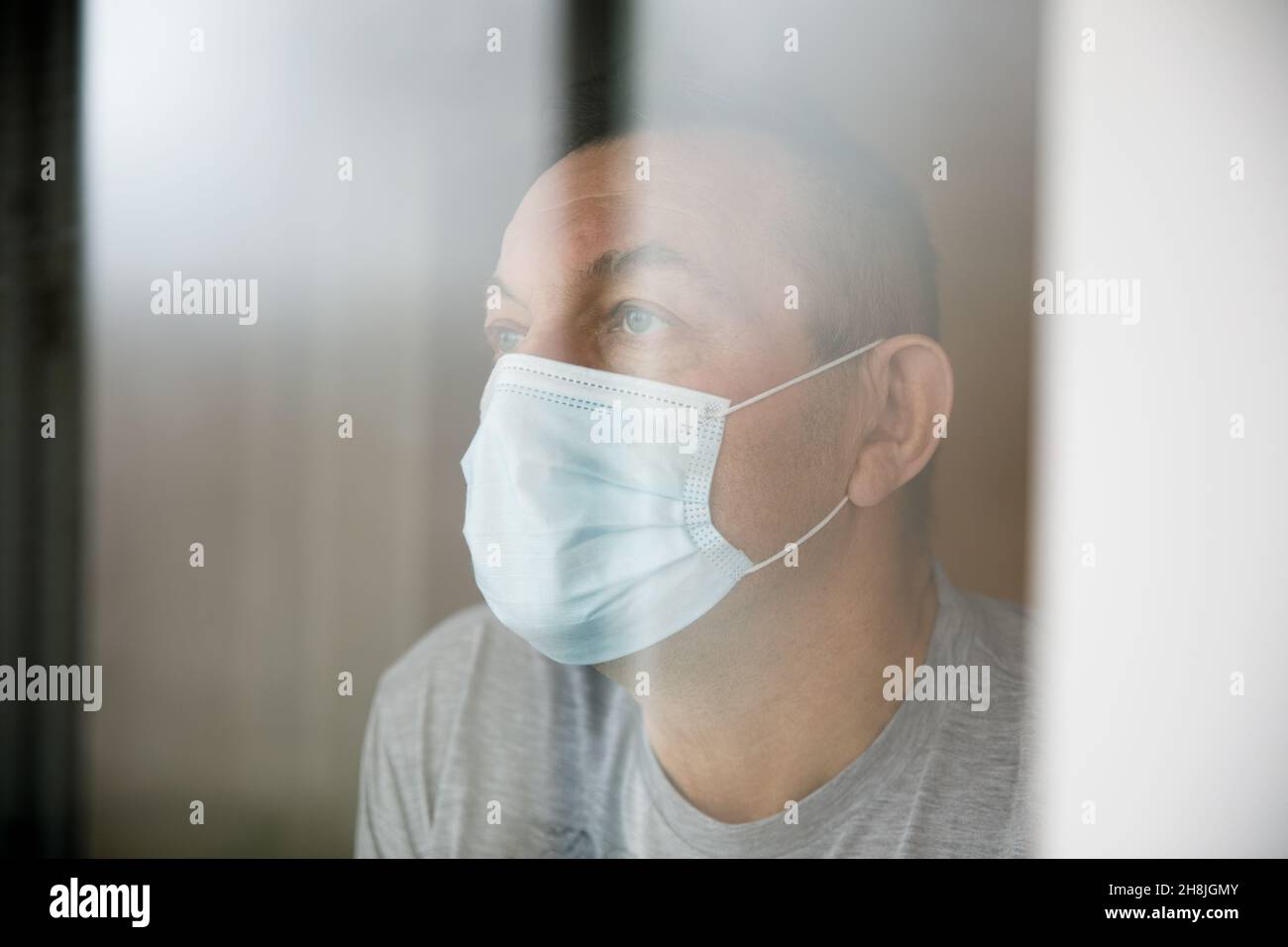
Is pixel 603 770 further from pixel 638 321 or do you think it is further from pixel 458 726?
pixel 638 321

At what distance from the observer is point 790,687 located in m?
1.43

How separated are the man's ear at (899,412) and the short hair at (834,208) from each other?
2 centimetres

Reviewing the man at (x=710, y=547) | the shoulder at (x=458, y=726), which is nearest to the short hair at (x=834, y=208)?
the man at (x=710, y=547)

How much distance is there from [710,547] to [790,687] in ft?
0.81

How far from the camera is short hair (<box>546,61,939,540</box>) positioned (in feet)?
4.56

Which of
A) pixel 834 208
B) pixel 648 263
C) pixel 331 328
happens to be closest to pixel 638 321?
pixel 648 263

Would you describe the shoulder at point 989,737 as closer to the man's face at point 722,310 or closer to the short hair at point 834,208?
the short hair at point 834,208

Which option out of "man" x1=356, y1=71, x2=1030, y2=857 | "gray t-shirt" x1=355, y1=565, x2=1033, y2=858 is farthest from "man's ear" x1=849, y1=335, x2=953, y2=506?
"gray t-shirt" x1=355, y1=565, x2=1033, y2=858

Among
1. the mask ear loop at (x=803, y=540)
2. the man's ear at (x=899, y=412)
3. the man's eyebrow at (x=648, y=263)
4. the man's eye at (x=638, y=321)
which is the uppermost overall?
the man's eyebrow at (x=648, y=263)

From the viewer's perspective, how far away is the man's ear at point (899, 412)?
140cm

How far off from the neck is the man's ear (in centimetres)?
10

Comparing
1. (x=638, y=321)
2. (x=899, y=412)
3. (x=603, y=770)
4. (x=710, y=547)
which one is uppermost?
(x=638, y=321)

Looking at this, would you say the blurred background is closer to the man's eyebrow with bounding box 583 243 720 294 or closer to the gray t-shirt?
the gray t-shirt

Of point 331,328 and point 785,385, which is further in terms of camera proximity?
point 331,328
